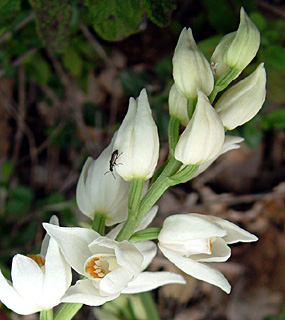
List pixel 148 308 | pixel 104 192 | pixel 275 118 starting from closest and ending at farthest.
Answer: pixel 104 192 → pixel 275 118 → pixel 148 308

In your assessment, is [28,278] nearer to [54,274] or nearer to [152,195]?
[54,274]

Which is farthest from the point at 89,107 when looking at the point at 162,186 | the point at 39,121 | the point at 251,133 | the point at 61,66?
the point at 162,186

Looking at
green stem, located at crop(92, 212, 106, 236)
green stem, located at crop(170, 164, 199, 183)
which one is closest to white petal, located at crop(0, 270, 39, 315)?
green stem, located at crop(92, 212, 106, 236)

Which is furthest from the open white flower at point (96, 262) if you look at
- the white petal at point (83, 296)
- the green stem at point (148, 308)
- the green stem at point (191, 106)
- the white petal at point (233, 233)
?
the green stem at point (148, 308)

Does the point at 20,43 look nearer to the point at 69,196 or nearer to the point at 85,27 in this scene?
the point at 85,27

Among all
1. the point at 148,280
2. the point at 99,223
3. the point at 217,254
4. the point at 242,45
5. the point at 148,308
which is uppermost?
the point at 242,45

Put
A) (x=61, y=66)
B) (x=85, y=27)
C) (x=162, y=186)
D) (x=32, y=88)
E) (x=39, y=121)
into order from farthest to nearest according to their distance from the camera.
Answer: (x=39, y=121) → (x=32, y=88) → (x=61, y=66) → (x=85, y=27) → (x=162, y=186)

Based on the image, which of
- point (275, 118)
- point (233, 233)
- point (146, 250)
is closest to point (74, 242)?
point (146, 250)
